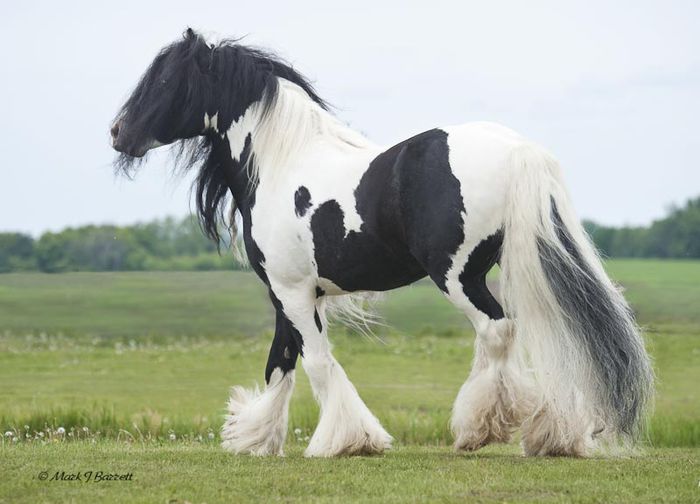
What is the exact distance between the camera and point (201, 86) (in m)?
9.29

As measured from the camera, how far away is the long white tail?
Answer: 7.59m

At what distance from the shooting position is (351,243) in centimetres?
832

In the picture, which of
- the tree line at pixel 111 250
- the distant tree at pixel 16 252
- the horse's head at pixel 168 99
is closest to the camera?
the horse's head at pixel 168 99

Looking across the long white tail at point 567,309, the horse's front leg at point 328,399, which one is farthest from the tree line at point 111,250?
the long white tail at point 567,309

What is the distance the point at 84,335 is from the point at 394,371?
22.1 ft

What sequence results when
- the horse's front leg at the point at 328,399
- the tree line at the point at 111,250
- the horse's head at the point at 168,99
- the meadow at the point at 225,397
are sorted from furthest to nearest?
the tree line at the point at 111,250
the horse's head at the point at 168,99
the horse's front leg at the point at 328,399
the meadow at the point at 225,397

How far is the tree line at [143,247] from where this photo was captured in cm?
1831

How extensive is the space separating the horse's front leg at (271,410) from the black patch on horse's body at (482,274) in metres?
1.58

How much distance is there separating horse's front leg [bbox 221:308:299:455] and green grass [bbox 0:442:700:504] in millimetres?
425

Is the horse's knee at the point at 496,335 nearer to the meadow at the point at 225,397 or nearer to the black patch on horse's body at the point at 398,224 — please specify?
the black patch on horse's body at the point at 398,224

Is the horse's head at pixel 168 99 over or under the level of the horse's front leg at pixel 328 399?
over

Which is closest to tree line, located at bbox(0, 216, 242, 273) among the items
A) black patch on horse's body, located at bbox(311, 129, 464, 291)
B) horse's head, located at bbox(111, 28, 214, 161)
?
horse's head, located at bbox(111, 28, 214, 161)

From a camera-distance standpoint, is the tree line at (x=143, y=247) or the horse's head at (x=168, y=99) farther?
the tree line at (x=143, y=247)

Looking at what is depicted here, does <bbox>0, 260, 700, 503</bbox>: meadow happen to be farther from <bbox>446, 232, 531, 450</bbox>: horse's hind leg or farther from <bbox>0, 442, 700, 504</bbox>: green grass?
<bbox>446, 232, 531, 450</bbox>: horse's hind leg
